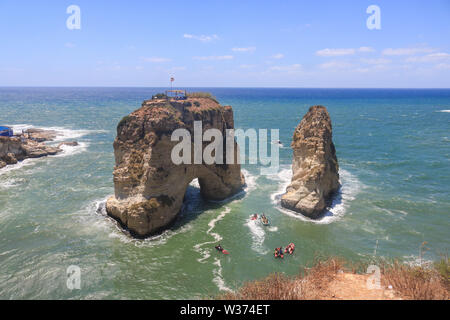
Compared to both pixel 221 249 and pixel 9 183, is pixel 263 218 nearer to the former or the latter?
pixel 221 249

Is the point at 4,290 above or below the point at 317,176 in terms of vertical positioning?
below

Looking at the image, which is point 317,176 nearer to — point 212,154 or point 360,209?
point 360,209

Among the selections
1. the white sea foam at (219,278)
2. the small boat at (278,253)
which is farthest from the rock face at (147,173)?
the small boat at (278,253)

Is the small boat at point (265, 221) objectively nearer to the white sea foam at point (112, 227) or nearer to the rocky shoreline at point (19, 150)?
the white sea foam at point (112, 227)

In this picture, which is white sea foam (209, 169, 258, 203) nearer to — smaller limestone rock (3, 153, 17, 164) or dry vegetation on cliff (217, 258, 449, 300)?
dry vegetation on cliff (217, 258, 449, 300)

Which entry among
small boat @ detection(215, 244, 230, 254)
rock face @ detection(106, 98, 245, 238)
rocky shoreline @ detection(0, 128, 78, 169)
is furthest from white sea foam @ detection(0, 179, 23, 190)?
small boat @ detection(215, 244, 230, 254)

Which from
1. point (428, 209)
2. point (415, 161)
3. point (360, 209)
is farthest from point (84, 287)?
point (415, 161)
